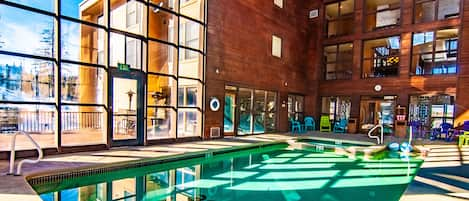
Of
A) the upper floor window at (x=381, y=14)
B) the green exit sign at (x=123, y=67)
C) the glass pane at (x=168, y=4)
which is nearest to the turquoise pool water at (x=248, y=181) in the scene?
the green exit sign at (x=123, y=67)

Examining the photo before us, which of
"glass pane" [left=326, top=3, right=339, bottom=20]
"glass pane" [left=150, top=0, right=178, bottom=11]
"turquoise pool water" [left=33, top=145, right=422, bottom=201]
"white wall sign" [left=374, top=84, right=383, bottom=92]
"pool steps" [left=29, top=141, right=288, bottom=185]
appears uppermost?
"glass pane" [left=326, top=3, right=339, bottom=20]

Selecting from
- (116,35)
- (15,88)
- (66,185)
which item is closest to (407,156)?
(66,185)

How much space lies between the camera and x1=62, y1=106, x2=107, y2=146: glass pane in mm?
6215

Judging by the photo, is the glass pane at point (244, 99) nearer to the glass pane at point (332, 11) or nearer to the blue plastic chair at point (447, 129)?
the glass pane at point (332, 11)

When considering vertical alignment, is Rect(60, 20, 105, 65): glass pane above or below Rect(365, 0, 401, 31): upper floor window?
below

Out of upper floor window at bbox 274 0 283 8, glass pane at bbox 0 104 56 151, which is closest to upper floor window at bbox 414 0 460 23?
upper floor window at bbox 274 0 283 8

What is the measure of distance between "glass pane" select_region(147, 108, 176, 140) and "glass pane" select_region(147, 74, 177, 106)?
24 centimetres

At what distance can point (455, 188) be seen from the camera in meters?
3.79

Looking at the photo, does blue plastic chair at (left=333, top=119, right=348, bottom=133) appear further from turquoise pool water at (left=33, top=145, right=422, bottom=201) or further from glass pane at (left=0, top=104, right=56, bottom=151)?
glass pane at (left=0, top=104, right=56, bottom=151)

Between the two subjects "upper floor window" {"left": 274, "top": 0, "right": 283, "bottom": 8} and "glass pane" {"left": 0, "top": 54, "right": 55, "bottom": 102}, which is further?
"upper floor window" {"left": 274, "top": 0, "right": 283, "bottom": 8}

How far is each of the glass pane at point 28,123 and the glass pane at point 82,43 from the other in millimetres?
1303

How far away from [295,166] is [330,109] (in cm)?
748

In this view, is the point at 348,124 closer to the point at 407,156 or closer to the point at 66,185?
the point at 407,156

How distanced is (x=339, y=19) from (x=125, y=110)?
A: 10.5m
